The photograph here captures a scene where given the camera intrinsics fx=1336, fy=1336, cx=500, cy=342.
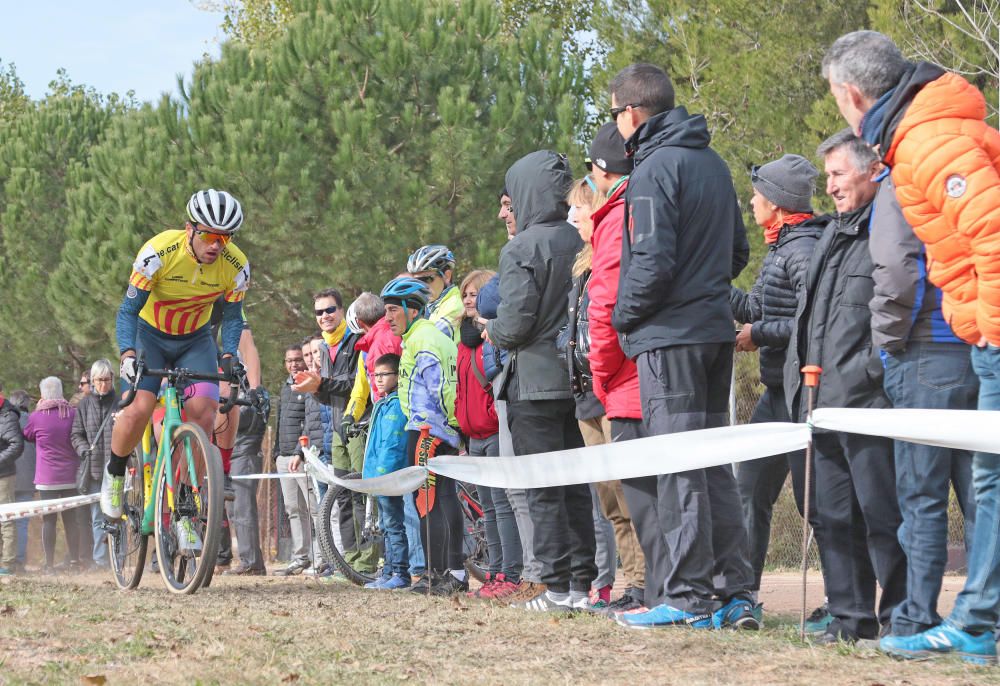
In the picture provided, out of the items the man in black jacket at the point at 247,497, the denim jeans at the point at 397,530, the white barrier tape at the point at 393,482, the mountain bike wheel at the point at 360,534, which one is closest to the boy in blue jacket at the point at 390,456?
the denim jeans at the point at 397,530

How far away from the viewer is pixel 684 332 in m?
5.74

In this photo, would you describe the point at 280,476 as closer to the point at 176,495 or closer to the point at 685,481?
the point at 176,495

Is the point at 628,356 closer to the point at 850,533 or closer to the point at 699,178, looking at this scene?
the point at 699,178

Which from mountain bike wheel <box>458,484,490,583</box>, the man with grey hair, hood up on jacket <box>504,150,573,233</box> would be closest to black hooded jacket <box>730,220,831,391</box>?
hood up on jacket <box>504,150,573,233</box>

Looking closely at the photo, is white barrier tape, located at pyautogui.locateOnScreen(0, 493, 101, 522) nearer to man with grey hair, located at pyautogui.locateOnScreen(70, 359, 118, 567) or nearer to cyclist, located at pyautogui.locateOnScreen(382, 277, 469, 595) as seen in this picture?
man with grey hair, located at pyautogui.locateOnScreen(70, 359, 118, 567)

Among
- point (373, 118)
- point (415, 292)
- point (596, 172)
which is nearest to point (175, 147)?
point (373, 118)

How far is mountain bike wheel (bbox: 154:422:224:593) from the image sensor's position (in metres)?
7.80

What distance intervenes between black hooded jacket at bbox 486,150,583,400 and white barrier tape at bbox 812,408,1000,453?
2.15 m

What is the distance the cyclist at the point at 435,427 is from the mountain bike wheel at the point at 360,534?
5.40 ft

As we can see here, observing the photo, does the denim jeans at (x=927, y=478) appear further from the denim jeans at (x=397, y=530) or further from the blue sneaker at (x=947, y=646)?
the denim jeans at (x=397, y=530)

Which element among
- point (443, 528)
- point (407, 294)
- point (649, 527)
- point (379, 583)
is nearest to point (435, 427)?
point (443, 528)

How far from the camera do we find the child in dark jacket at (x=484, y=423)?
27.8 ft

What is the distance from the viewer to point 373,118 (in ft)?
76.0

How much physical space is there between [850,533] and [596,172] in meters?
2.19
